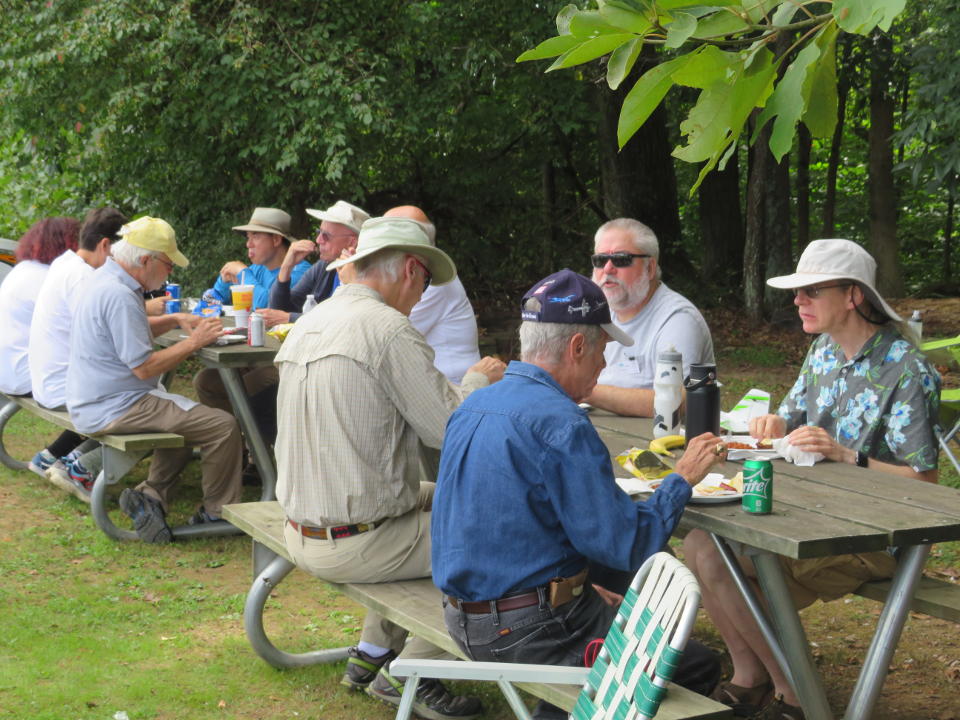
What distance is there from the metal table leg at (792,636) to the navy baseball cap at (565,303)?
818 millimetres

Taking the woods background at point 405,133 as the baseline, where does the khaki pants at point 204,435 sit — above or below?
below

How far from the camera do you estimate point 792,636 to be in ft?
10.6

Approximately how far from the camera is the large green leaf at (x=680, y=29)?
167 cm

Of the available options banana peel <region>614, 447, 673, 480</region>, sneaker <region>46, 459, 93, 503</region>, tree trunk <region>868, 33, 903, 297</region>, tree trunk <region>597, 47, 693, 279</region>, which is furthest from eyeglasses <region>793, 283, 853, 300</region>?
tree trunk <region>868, 33, 903, 297</region>

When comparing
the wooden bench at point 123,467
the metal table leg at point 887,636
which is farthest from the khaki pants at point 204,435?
the metal table leg at point 887,636

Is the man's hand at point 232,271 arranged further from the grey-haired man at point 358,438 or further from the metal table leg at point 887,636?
the metal table leg at point 887,636

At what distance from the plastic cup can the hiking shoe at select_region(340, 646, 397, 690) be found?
3.18m

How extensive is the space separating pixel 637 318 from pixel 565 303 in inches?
70.7

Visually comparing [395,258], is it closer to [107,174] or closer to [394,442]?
[394,442]

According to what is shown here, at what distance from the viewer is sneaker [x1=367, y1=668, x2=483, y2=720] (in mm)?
3955

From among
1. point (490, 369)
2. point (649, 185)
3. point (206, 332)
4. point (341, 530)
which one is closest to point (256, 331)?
point (206, 332)

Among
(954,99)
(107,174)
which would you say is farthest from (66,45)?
(954,99)

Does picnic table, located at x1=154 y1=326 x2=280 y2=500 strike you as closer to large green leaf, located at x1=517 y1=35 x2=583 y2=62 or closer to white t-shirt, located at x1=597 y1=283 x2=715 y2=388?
white t-shirt, located at x1=597 y1=283 x2=715 y2=388

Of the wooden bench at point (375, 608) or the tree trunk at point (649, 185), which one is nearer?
the wooden bench at point (375, 608)
